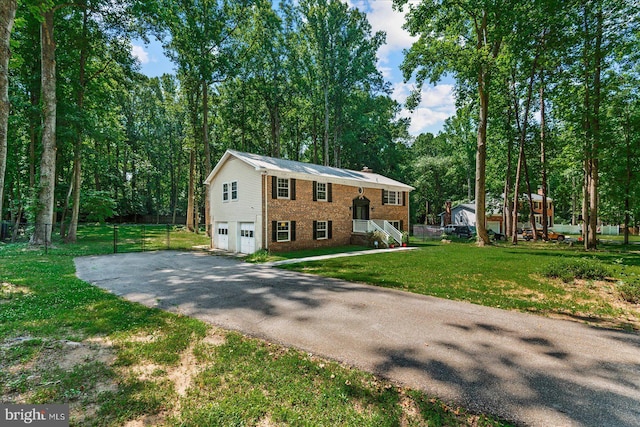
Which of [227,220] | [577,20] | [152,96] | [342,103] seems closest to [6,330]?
[227,220]

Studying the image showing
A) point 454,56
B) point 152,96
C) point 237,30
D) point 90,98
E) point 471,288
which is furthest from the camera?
point 152,96

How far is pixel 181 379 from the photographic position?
3.48 m

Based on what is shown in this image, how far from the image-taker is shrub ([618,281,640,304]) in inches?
264

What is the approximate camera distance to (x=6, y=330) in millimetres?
4656

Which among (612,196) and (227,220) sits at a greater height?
(612,196)

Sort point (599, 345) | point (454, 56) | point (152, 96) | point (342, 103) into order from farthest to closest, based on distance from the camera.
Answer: point (152, 96)
point (342, 103)
point (454, 56)
point (599, 345)

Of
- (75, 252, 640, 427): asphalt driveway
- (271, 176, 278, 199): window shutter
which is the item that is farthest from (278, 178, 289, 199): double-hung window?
(75, 252, 640, 427): asphalt driveway

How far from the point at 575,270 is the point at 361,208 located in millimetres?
14262

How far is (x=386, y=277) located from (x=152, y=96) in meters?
47.2

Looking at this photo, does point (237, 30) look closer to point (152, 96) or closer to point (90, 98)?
point (90, 98)

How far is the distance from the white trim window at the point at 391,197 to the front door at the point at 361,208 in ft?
5.60

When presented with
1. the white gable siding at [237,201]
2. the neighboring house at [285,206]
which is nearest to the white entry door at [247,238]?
the neighboring house at [285,206]

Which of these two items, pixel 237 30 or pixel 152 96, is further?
pixel 152 96

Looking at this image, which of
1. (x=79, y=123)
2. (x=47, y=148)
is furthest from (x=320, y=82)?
(x=47, y=148)
